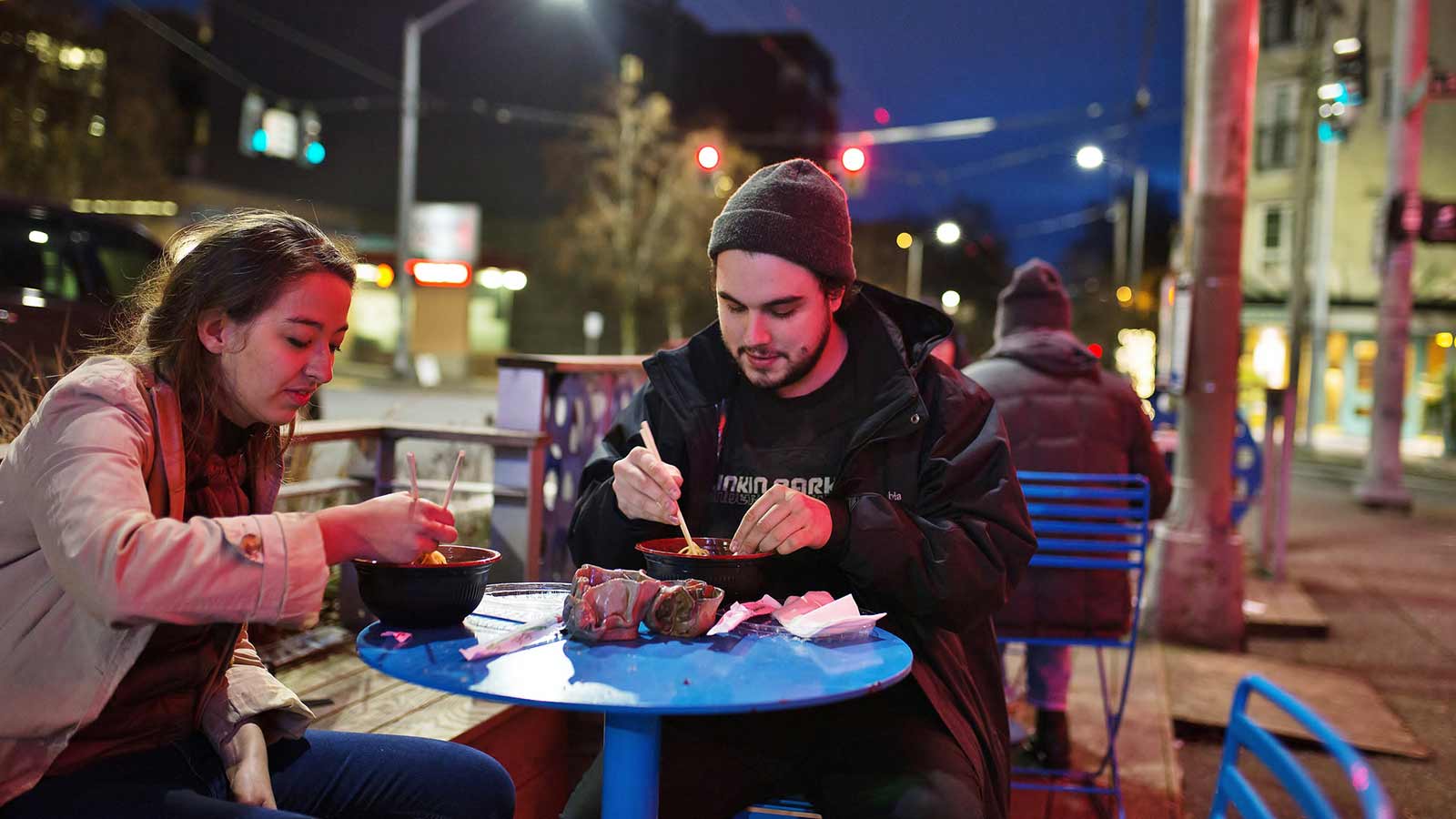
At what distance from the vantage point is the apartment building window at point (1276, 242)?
32.0 meters

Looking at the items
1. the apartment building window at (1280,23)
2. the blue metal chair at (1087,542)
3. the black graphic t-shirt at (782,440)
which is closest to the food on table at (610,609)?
the black graphic t-shirt at (782,440)

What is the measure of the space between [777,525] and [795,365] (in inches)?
25.4

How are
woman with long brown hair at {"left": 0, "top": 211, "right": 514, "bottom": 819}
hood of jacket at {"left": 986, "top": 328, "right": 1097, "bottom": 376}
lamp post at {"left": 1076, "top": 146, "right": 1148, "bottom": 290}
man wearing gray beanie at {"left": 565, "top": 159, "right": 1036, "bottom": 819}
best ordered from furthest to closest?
lamp post at {"left": 1076, "top": 146, "right": 1148, "bottom": 290} → hood of jacket at {"left": 986, "top": 328, "right": 1097, "bottom": 376} → man wearing gray beanie at {"left": 565, "top": 159, "right": 1036, "bottom": 819} → woman with long brown hair at {"left": 0, "top": 211, "right": 514, "bottom": 819}

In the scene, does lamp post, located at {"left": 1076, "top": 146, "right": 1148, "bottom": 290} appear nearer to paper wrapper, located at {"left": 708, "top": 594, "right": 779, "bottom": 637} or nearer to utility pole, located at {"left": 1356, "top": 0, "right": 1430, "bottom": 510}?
utility pole, located at {"left": 1356, "top": 0, "right": 1430, "bottom": 510}

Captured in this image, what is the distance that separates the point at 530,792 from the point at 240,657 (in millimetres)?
1682

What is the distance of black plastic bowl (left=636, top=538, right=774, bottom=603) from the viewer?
2.32m

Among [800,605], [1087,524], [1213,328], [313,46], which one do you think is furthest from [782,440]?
[313,46]

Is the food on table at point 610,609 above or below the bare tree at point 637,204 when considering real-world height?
below

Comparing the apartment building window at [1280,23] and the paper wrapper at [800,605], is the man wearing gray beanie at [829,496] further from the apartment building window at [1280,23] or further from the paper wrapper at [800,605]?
the apartment building window at [1280,23]

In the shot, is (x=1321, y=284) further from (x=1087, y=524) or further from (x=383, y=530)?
(x=383, y=530)

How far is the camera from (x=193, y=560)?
1752 millimetres

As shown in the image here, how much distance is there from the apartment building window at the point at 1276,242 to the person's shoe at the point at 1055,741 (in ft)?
101

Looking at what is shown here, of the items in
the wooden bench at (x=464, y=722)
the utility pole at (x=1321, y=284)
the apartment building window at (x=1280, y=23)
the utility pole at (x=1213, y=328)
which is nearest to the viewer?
the wooden bench at (x=464, y=722)

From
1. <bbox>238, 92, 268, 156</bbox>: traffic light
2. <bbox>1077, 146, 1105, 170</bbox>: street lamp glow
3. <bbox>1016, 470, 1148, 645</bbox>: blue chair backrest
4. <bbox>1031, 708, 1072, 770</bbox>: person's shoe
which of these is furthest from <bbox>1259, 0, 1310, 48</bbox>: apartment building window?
<bbox>1031, 708, 1072, 770</bbox>: person's shoe
